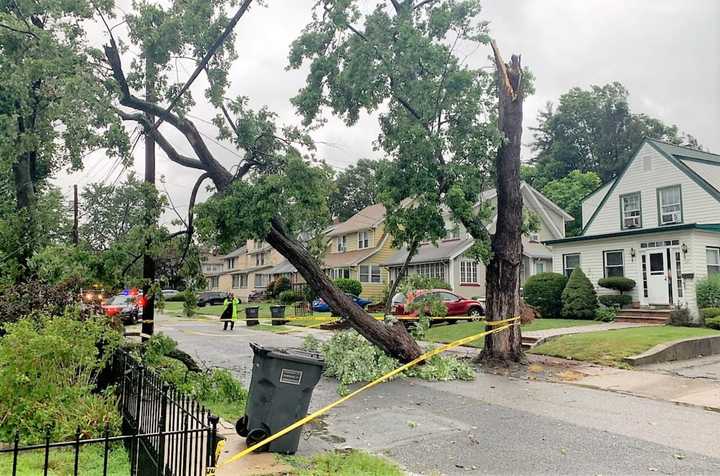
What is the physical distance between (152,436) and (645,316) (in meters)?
19.8

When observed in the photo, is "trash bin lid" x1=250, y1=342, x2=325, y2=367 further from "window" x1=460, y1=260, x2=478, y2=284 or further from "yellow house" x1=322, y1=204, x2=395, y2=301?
"yellow house" x1=322, y1=204, x2=395, y2=301

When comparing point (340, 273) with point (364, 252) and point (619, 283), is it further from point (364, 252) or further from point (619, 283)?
point (619, 283)

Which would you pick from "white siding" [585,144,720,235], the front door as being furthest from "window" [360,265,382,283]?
the front door

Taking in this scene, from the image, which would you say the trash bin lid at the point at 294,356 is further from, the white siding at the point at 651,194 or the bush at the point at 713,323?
the white siding at the point at 651,194

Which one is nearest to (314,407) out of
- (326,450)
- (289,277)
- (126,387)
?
(326,450)

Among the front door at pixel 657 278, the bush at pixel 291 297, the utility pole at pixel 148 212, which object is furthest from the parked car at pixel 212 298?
the utility pole at pixel 148 212

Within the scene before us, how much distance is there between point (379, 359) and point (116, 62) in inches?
298

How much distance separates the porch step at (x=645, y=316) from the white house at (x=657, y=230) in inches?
24.0

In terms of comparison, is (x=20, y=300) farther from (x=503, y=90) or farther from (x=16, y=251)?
(x=503, y=90)

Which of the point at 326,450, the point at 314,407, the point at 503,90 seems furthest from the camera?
the point at 503,90

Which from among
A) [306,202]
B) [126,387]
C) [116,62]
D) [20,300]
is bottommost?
[126,387]

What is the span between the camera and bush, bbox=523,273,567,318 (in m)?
22.2

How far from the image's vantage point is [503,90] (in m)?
12.8

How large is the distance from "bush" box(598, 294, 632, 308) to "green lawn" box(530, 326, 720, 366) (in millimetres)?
5411
